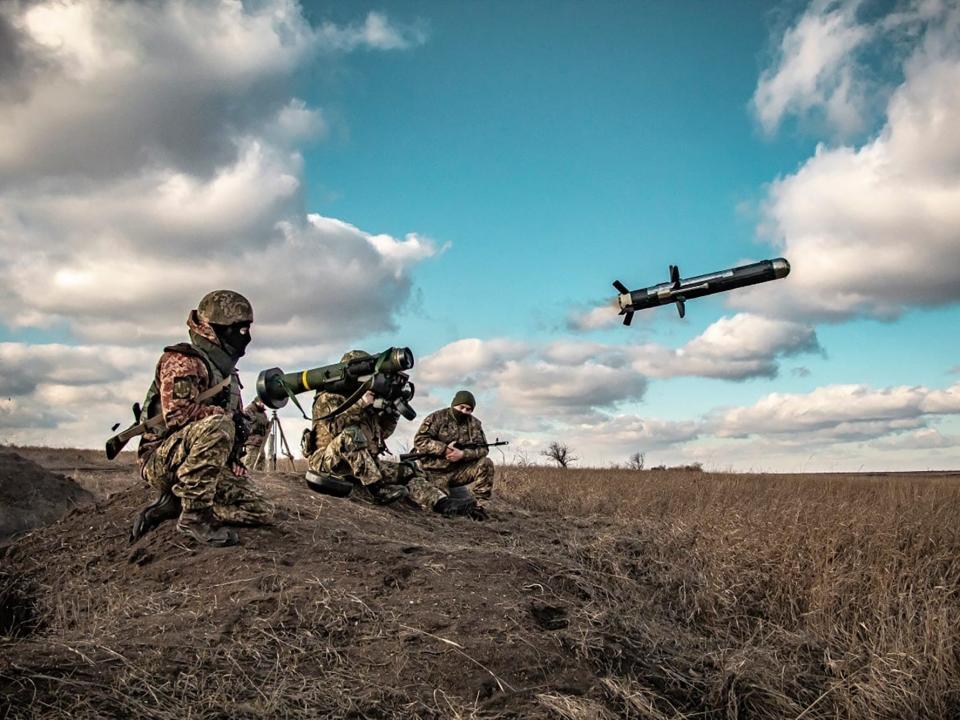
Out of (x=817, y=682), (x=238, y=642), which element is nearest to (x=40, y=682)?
(x=238, y=642)

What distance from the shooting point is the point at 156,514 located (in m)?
7.09

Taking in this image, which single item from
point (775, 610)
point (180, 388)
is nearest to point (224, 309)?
point (180, 388)

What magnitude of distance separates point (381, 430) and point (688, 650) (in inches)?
220

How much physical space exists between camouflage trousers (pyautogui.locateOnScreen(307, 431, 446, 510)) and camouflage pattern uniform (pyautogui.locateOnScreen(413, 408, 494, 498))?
3.85 ft

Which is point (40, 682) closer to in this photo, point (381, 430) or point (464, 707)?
point (464, 707)

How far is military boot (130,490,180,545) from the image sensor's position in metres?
7.03

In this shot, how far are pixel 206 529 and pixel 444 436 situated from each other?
540cm

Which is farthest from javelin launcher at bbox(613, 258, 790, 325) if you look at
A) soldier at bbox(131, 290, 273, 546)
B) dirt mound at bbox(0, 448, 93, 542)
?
dirt mound at bbox(0, 448, 93, 542)

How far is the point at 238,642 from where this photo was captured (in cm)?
485

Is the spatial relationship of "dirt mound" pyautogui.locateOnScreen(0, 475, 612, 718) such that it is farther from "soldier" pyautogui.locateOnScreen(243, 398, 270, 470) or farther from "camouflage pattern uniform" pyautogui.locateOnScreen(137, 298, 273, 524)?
"soldier" pyautogui.locateOnScreen(243, 398, 270, 470)

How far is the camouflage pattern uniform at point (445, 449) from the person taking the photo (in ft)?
38.1

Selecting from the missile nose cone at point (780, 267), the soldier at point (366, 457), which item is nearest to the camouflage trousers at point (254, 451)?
the soldier at point (366, 457)

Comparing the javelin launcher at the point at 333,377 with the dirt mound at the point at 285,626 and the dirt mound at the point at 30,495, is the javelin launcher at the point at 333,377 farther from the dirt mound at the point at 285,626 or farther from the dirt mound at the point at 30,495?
the dirt mound at the point at 30,495

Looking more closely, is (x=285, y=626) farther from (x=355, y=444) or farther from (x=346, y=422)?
(x=346, y=422)
